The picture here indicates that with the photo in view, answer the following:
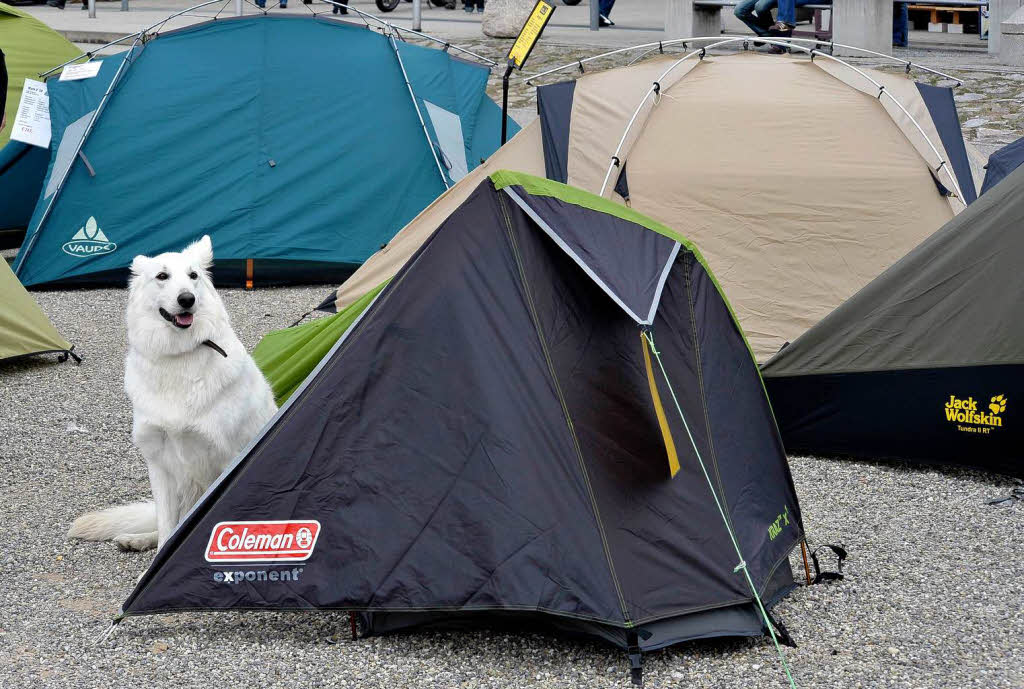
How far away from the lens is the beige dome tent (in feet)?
→ 22.2

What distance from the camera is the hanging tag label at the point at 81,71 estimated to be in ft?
30.5

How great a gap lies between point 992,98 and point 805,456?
26.6ft

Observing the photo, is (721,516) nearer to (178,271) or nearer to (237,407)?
(237,407)

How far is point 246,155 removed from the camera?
926 centimetres

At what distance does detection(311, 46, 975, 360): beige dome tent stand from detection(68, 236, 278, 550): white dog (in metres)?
3.06

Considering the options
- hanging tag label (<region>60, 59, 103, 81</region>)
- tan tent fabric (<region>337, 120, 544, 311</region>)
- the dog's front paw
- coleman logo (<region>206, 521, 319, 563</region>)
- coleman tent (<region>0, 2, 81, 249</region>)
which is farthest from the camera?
coleman tent (<region>0, 2, 81, 249</region>)

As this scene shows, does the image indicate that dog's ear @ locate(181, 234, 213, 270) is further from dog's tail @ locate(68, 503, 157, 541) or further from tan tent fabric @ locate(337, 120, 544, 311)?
tan tent fabric @ locate(337, 120, 544, 311)

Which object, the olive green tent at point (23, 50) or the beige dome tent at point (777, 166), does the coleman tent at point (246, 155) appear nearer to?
the olive green tent at point (23, 50)

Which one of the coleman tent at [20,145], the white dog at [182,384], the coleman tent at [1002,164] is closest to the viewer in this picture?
the white dog at [182,384]

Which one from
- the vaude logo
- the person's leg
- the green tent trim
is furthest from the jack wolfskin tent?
the person's leg

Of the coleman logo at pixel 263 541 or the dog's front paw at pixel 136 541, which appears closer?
the coleman logo at pixel 263 541

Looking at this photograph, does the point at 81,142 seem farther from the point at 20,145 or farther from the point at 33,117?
the point at 20,145

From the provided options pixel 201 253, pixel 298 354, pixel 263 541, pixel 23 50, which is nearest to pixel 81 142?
pixel 23 50

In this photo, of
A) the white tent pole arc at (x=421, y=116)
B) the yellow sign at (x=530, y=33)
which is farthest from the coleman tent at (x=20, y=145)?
the yellow sign at (x=530, y=33)
